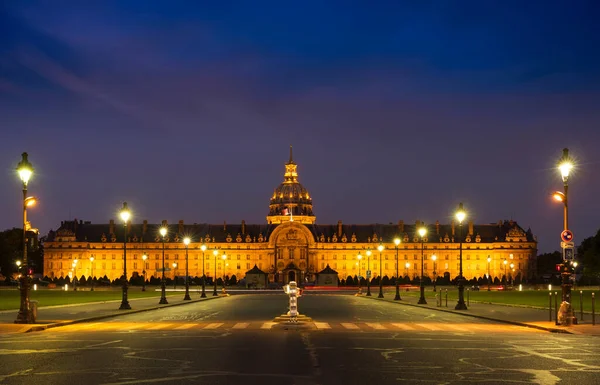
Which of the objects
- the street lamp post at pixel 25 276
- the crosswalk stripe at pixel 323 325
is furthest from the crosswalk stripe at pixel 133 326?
the crosswalk stripe at pixel 323 325

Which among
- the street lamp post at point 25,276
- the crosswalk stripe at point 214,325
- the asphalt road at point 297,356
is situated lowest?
the crosswalk stripe at point 214,325

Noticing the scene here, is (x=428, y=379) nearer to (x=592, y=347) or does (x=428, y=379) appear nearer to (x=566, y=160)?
(x=592, y=347)

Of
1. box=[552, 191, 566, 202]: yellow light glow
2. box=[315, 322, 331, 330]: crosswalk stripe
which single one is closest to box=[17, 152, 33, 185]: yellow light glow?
box=[315, 322, 331, 330]: crosswalk stripe

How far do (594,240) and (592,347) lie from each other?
114 metres

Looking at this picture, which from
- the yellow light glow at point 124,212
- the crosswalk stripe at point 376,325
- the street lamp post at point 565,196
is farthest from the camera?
the yellow light glow at point 124,212

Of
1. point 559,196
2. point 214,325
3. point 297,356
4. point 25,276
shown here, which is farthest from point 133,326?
point 559,196

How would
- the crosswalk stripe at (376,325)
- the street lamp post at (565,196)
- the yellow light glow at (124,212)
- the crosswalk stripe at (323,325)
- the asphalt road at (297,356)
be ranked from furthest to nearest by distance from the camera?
the yellow light glow at (124,212)
the street lamp post at (565,196)
the crosswalk stripe at (323,325)
the crosswalk stripe at (376,325)
the asphalt road at (297,356)

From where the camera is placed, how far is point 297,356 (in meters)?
21.6

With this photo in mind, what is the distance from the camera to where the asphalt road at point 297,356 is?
1744cm

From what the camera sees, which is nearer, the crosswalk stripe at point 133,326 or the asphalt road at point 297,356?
the asphalt road at point 297,356

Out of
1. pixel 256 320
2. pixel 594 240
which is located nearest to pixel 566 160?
pixel 256 320

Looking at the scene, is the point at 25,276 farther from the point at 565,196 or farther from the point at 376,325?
the point at 565,196

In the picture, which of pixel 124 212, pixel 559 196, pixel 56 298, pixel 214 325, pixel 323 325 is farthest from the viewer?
pixel 56 298

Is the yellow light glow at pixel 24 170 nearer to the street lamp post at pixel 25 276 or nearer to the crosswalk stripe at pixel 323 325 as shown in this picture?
the street lamp post at pixel 25 276
